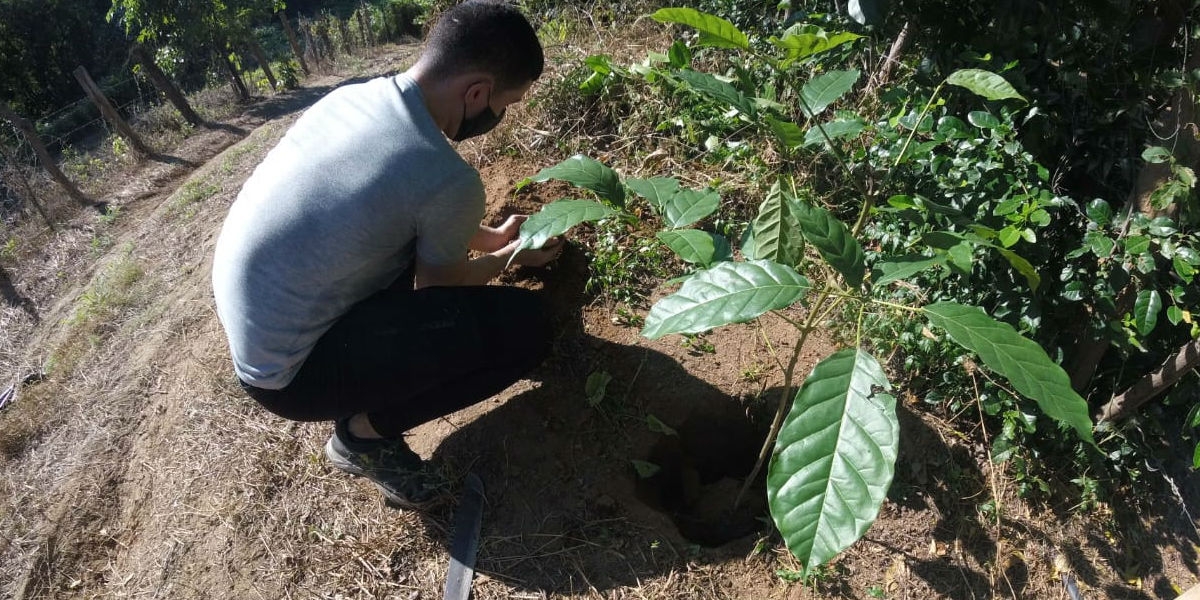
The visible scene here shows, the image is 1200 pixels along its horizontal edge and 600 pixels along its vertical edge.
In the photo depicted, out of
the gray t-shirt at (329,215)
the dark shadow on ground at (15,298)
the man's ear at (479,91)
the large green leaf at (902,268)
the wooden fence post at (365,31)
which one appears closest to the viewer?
the large green leaf at (902,268)

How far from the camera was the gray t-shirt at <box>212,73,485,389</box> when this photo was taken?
1.67 m

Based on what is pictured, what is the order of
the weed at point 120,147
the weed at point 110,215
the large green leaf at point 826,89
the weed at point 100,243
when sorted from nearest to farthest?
the large green leaf at point 826,89, the weed at point 100,243, the weed at point 110,215, the weed at point 120,147

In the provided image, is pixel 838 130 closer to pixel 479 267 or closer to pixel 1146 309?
pixel 1146 309

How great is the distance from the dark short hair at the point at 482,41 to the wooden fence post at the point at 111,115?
910cm

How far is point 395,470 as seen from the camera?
1999 mm

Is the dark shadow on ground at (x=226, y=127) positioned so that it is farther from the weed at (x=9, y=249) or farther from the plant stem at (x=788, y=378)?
the plant stem at (x=788, y=378)

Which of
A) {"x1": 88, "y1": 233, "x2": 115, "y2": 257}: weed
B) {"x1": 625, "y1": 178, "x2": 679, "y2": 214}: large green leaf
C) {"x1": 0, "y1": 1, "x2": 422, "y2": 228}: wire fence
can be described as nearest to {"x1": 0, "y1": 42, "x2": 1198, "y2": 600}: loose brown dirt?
{"x1": 625, "y1": 178, "x2": 679, "y2": 214}: large green leaf

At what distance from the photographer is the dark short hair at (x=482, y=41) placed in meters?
1.74

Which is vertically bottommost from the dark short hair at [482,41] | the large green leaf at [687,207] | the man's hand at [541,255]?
the man's hand at [541,255]

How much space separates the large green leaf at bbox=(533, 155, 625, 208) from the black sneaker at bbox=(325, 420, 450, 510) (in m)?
1.05

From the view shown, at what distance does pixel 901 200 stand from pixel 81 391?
3.98 metres

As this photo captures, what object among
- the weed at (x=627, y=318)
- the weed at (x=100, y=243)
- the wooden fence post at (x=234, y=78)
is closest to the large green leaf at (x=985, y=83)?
the weed at (x=627, y=318)

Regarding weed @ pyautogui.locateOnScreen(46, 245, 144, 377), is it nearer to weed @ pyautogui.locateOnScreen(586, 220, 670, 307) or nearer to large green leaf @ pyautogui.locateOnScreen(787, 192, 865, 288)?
weed @ pyautogui.locateOnScreen(586, 220, 670, 307)

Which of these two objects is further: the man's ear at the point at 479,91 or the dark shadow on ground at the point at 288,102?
the dark shadow on ground at the point at 288,102
